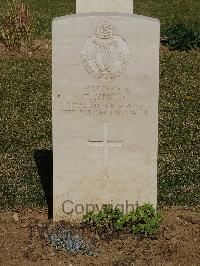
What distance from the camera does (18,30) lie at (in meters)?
13.6

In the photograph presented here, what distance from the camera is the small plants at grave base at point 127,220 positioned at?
6.20 meters

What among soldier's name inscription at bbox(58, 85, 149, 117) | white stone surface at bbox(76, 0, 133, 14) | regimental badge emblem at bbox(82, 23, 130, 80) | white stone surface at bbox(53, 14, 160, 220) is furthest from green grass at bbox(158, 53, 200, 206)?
white stone surface at bbox(76, 0, 133, 14)

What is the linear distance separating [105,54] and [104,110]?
1.75ft

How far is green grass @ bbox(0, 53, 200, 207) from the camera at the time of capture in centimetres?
759

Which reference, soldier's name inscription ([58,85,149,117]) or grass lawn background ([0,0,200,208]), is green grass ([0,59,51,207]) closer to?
grass lawn background ([0,0,200,208])

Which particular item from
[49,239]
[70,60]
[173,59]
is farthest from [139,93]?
[173,59]

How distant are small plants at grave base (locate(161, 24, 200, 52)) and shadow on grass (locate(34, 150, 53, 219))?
6193mm

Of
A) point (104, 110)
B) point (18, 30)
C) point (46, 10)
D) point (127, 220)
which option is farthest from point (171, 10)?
point (127, 220)

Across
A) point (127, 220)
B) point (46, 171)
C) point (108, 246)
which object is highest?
point (46, 171)

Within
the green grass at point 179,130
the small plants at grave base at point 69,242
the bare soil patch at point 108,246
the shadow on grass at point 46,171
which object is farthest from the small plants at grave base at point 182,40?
the small plants at grave base at point 69,242

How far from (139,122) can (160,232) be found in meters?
1.14

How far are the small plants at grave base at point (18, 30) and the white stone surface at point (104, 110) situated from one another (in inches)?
311

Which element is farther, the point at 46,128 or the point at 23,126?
the point at 23,126

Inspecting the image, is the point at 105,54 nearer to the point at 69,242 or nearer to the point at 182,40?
the point at 69,242
